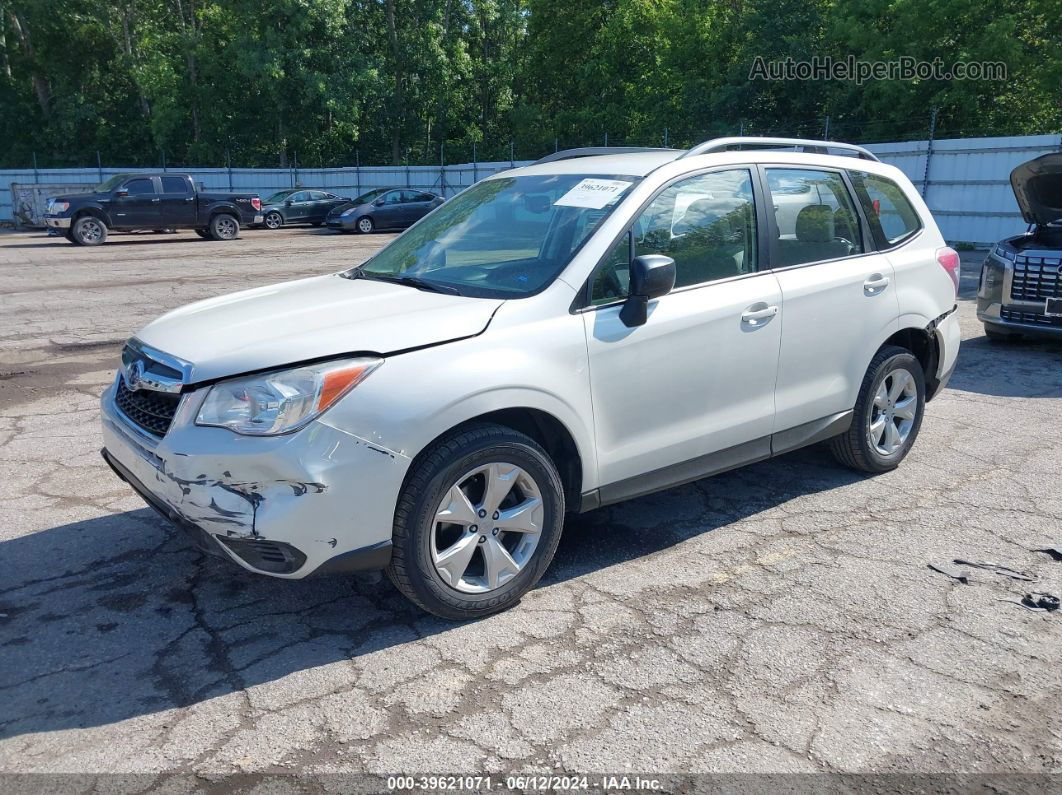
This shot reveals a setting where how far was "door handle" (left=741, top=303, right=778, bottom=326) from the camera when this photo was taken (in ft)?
14.2

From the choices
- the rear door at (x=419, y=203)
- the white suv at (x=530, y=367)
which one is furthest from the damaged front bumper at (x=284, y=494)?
the rear door at (x=419, y=203)

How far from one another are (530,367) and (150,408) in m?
1.51

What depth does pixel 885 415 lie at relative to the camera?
5.24 meters

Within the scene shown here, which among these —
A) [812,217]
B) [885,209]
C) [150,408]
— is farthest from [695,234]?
[150,408]

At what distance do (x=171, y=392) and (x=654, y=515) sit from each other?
8.24ft

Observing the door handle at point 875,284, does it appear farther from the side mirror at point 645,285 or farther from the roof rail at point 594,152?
the side mirror at point 645,285

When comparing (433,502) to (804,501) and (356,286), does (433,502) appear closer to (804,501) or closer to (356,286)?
(356,286)

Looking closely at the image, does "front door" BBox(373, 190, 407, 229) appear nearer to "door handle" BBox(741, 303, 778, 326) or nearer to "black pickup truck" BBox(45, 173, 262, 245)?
"black pickup truck" BBox(45, 173, 262, 245)

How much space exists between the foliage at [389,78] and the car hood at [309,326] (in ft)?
94.6

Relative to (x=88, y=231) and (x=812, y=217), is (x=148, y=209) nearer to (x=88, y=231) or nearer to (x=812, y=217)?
(x=88, y=231)

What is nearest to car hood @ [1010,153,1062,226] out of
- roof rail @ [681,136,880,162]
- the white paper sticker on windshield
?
roof rail @ [681,136,880,162]

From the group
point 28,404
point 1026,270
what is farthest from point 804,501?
point 28,404

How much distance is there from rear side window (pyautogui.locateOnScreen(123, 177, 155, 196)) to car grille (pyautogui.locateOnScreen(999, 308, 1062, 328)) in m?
20.1

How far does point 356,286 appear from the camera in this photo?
430 cm
